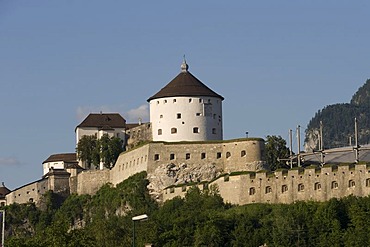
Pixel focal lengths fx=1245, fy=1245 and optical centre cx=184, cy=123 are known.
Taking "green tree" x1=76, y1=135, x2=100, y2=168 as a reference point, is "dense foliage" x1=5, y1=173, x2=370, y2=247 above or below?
below

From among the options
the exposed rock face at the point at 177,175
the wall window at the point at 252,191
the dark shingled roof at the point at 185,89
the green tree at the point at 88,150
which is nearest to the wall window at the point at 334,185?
the wall window at the point at 252,191

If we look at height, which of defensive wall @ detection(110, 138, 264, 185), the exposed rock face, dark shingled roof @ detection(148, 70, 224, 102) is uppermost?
dark shingled roof @ detection(148, 70, 224, 102)

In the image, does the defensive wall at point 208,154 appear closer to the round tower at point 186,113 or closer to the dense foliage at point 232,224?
the round tower at point 186,113

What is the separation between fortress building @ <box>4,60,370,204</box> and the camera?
264ft

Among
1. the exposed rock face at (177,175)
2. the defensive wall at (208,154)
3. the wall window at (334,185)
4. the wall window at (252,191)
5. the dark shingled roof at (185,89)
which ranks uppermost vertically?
the dark shingled roof at (185,89)

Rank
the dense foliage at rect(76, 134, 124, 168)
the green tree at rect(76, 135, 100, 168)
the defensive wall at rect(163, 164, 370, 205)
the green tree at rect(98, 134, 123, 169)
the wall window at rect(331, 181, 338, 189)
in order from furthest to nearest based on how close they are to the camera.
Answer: the green tree at rect(76, 135, 100, 168), the dense foliage at rect(76, 134, 124, 168), the green tree at rect(98, 134, 123, 169), the wall window at rect(331, 181, 338, 189), the defensive wall at rect(163, 164, 370, 205)

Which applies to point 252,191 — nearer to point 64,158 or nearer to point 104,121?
point 104,121

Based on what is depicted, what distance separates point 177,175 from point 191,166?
126cm

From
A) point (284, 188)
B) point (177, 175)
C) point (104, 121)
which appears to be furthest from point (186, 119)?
point (284, 188)

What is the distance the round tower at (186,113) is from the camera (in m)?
97.6

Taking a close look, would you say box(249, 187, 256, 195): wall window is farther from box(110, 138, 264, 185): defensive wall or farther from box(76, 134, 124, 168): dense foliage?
box(76, 134, 124, 168): dense foliage

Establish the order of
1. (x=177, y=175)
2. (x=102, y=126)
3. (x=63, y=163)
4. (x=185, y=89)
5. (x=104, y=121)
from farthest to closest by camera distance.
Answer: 1. (x=63, y=163)
2. (x=104, y=121)
3. (x=102, y=126)
4. (x=185, y=89)
5. (x=177, y=175)

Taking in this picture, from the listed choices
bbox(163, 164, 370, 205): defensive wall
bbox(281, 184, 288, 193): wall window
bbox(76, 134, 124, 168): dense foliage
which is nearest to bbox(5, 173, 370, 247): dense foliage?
bbox(163, 164, 370, 205): defensive wall

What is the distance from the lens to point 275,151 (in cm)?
9556
